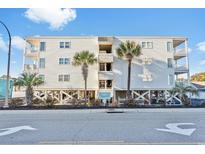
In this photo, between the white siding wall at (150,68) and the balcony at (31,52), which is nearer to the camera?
the white siding wall at (150,68)

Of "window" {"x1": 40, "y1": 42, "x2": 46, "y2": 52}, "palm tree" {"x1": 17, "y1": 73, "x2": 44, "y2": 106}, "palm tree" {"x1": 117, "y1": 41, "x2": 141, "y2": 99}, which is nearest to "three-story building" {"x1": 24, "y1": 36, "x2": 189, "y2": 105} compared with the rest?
"window" {"x1": 40, "y1": 42, "x2": 46, "y2": 52}

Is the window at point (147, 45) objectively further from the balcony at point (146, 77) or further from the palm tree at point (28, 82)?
the palm tree at point (28, 82)

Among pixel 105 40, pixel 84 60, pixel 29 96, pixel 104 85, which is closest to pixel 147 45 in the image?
pixel 105 40

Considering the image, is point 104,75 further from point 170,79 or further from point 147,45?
point 170,79

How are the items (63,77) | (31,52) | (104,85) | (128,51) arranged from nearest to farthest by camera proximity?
(128,51) → (104,85) → (63,77) → (31,52)

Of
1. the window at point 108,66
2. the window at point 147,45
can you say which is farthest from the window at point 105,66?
the window at point 147,45

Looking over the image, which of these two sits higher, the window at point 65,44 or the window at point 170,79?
the window at point 65,44

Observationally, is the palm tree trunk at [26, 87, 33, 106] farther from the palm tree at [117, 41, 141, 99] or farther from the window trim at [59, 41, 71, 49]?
the palm tree at [117, 41, 141, 99]

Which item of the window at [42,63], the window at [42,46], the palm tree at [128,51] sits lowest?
the window at [42,63]

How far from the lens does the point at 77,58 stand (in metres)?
26.1

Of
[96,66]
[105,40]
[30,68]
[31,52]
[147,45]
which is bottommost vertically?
[30,68]

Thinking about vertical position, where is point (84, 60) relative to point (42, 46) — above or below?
below

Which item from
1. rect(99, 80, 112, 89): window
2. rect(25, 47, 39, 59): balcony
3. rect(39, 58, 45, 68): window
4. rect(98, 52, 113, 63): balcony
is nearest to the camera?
rect(98, 52, 113, 63): balcony

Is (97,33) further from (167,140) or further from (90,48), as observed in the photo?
(167,140)
